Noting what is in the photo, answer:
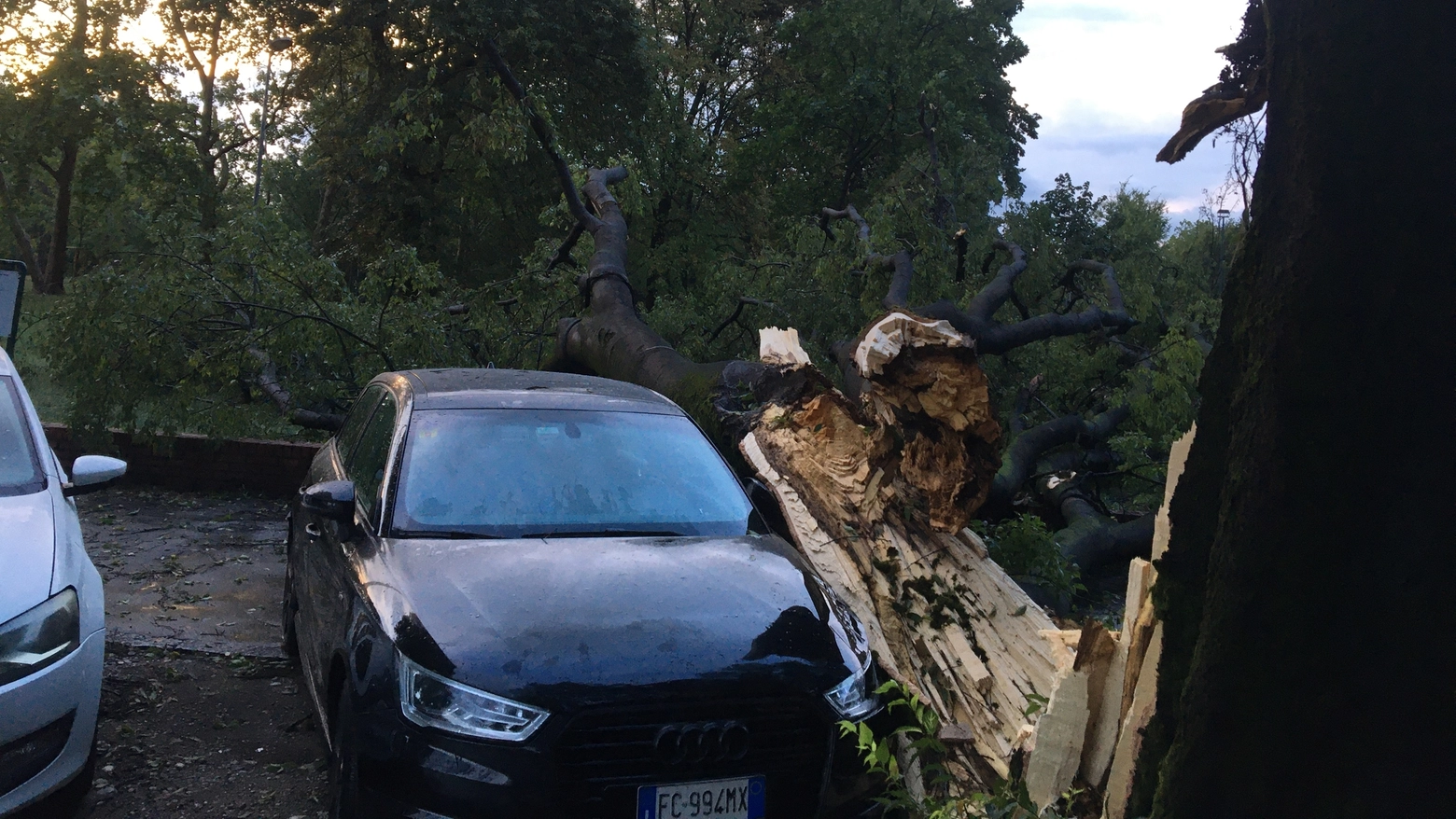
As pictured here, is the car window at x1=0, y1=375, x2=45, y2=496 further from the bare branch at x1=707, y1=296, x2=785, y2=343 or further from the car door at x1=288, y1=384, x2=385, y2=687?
the bare branch at x1=707, y1=296, x2=785, y2=343

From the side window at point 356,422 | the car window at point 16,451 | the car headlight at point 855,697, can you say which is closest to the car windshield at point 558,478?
the side window at point 356,422

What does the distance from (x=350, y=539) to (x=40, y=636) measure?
993 millimetres

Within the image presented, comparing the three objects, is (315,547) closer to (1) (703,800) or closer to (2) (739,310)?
(1) (703,800)

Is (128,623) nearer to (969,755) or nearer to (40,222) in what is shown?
(969,755)

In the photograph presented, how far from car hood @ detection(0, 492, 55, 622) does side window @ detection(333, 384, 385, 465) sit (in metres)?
1.28

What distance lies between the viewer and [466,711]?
10.3 feet

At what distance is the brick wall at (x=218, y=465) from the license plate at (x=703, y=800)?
764cm

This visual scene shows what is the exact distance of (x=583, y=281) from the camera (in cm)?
955

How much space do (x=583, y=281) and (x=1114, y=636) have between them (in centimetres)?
682

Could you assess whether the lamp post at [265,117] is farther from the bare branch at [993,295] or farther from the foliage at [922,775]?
the foliage at [922,775]

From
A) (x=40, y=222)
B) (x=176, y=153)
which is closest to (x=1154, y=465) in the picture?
(x=176, y=153)

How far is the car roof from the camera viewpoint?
4719mm

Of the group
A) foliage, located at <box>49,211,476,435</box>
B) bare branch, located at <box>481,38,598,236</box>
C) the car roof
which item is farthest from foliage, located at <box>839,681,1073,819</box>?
bare branch, located at <box>481,38,598,236</box>

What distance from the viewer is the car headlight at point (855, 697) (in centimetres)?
345
